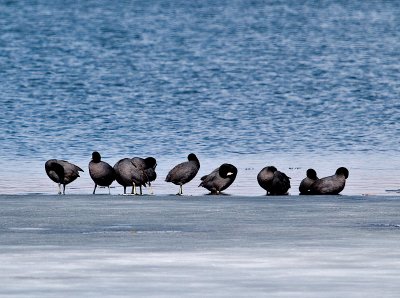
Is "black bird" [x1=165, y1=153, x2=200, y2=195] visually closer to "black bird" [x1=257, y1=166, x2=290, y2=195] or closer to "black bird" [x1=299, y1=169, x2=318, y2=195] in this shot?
"black bird" [x1=257, y1=166, x2=290, y2=195]

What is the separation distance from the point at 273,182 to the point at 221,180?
0.93 metres

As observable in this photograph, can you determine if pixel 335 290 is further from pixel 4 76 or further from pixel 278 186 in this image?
pixel 4 76

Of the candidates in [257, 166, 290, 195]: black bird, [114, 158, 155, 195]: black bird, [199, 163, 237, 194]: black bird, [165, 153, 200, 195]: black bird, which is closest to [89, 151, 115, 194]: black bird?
[114, 158, 155, 195]: black bird

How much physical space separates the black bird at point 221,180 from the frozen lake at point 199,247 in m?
3.27

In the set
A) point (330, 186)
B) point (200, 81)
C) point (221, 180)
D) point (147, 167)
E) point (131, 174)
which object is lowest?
point (330, 186)

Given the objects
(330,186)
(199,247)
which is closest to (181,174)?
(330,186)

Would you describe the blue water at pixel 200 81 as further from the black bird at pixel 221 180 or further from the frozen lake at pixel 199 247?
the frozen lake at pixel 199 247

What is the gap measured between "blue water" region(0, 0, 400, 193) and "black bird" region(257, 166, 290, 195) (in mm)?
6596

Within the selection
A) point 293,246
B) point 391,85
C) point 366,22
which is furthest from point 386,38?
point 293,246

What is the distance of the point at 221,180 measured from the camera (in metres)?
24.9

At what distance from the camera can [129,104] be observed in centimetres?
5594

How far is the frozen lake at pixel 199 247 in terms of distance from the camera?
42.0ft

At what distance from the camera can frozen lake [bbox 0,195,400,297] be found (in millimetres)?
12805

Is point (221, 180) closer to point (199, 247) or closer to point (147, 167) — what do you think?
point (147, 167)
